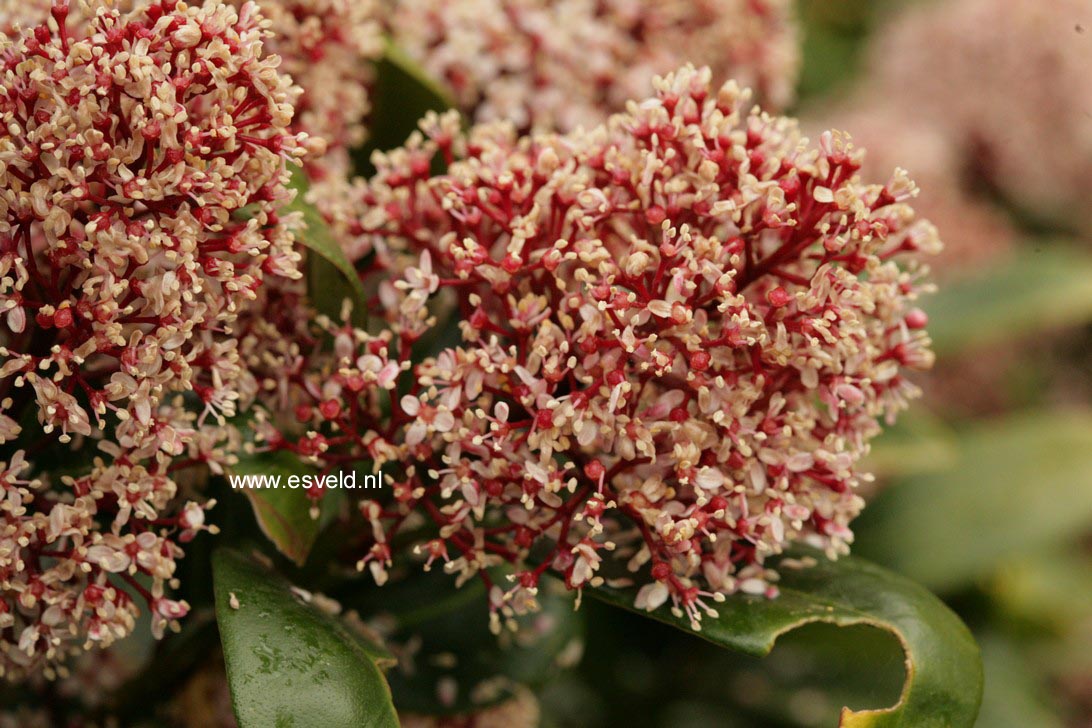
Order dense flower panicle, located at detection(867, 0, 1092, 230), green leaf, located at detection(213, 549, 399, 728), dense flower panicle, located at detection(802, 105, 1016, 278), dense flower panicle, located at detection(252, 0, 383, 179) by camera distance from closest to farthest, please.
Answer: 1. green leaf, located at detection(213, 549, 399, 728)
2. dense flower panicle, located at detection(252, 0, 383, 179)
3. dense flower panicle, located at detection(802, 105, 1016, 278)
4. dense flower panicle, located at detection(867, 0, 1092, 230)

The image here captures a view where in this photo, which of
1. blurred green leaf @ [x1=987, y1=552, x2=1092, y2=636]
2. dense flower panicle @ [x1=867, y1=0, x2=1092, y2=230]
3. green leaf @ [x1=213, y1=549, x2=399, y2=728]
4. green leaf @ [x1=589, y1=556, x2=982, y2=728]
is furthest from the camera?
dense flower panicle @ [x1=867, y1=0, x2=1092, y2=230]

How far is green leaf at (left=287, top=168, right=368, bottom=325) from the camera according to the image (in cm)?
107

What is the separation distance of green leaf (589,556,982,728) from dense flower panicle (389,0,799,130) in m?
0.76

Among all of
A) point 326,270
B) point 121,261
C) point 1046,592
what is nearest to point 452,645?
point 326,270

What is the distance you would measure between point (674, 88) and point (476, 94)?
547mm

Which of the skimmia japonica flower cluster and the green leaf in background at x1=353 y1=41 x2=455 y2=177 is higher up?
the green leaf in background at x1=353 y1=41 x2=455 y2=177

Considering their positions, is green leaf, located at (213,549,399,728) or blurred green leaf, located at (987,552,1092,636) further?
blurred green leaf, located at (987,552,1092,636)

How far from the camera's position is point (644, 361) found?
0.98 m

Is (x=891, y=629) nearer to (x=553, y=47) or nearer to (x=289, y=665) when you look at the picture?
(x=289, y=665)

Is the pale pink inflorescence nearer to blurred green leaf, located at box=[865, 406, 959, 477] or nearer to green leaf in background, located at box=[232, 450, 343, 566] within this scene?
green leaf in background, located at box=[232, 450, 343, 566]

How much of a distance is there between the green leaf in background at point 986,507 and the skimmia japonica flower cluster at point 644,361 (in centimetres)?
102

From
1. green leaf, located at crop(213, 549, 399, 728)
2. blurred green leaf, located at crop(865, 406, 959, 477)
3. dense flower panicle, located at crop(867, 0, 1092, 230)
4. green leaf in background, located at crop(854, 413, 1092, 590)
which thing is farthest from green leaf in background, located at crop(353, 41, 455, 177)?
dense flower panicle, located at crop(867, 0, 1092, 230)

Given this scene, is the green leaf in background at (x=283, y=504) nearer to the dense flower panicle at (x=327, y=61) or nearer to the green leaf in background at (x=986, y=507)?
the dense flower panicle at (x=327, y=61)

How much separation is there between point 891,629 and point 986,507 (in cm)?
119
